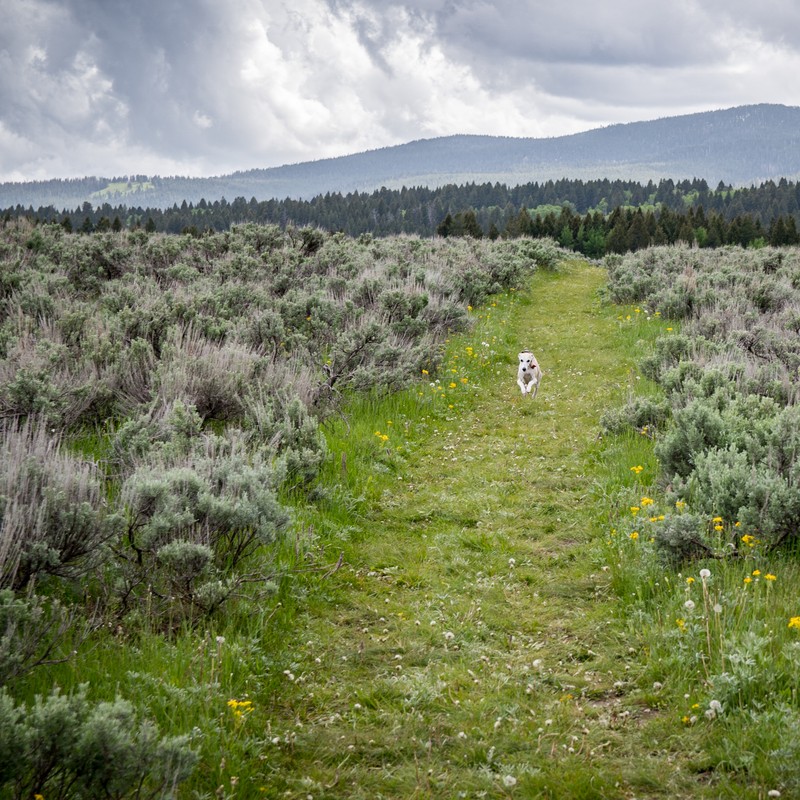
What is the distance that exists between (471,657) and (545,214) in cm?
9187

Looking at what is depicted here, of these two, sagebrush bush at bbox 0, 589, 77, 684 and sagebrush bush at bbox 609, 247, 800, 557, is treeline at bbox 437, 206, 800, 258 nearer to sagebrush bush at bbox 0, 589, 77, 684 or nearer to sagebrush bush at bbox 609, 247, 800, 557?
sagebrush bush at bbox 609, 247, 800, 557

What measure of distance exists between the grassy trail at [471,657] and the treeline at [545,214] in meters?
43.2

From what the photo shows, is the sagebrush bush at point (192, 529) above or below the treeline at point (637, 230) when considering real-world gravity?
below

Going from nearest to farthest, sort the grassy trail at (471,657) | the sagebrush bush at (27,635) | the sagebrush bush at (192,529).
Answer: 1. the sagebrush bush at (27,635)
2. the grassy trail at (471,657)
3. the sagebrush bush at (192,529)

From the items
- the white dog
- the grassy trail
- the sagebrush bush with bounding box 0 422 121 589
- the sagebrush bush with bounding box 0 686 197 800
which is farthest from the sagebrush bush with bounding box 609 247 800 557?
the sagebrush bush with bounding box 0 422 121 589

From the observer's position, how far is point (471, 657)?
4.10m

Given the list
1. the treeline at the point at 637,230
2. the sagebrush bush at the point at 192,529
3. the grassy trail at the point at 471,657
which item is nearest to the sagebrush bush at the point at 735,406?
the grassy trail at the point at 471,657

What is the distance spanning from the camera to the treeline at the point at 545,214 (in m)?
59.9

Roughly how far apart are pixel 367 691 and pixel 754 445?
3.90 m

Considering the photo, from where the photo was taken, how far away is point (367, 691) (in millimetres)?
3805

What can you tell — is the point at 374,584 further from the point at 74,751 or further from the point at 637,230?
the point at 637,230

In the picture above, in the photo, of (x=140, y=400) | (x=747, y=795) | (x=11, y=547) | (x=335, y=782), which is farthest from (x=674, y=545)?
(x=140, y=400)

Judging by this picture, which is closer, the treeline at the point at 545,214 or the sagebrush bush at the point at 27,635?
the sagebrush bush at the point at 27,635

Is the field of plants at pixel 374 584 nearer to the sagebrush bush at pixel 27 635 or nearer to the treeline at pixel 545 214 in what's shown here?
the sagebrush bush at pixel 27 635
